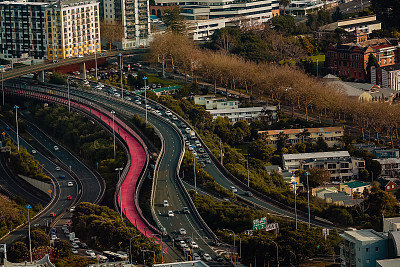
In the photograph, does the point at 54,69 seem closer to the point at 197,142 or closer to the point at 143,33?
the point at 143,33

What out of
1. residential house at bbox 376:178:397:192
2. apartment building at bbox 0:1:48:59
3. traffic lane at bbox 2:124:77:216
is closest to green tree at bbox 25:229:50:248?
traffic lane at bbox 2:124:77:216

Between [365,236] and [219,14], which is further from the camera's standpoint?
[219,14]

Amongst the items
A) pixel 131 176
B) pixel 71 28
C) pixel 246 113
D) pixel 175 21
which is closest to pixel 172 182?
pixel 131 176

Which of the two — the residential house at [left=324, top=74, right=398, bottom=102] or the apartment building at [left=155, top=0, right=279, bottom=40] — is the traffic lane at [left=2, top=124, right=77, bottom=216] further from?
the apartment building at [left=155, top=0, right=279, bottom=40]

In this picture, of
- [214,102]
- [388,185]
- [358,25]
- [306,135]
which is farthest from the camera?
[358,25]

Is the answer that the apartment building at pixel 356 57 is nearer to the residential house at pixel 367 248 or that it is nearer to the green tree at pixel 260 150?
the green tree at pixel 260 150

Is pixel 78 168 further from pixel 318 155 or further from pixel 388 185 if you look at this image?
pixel 388 185
